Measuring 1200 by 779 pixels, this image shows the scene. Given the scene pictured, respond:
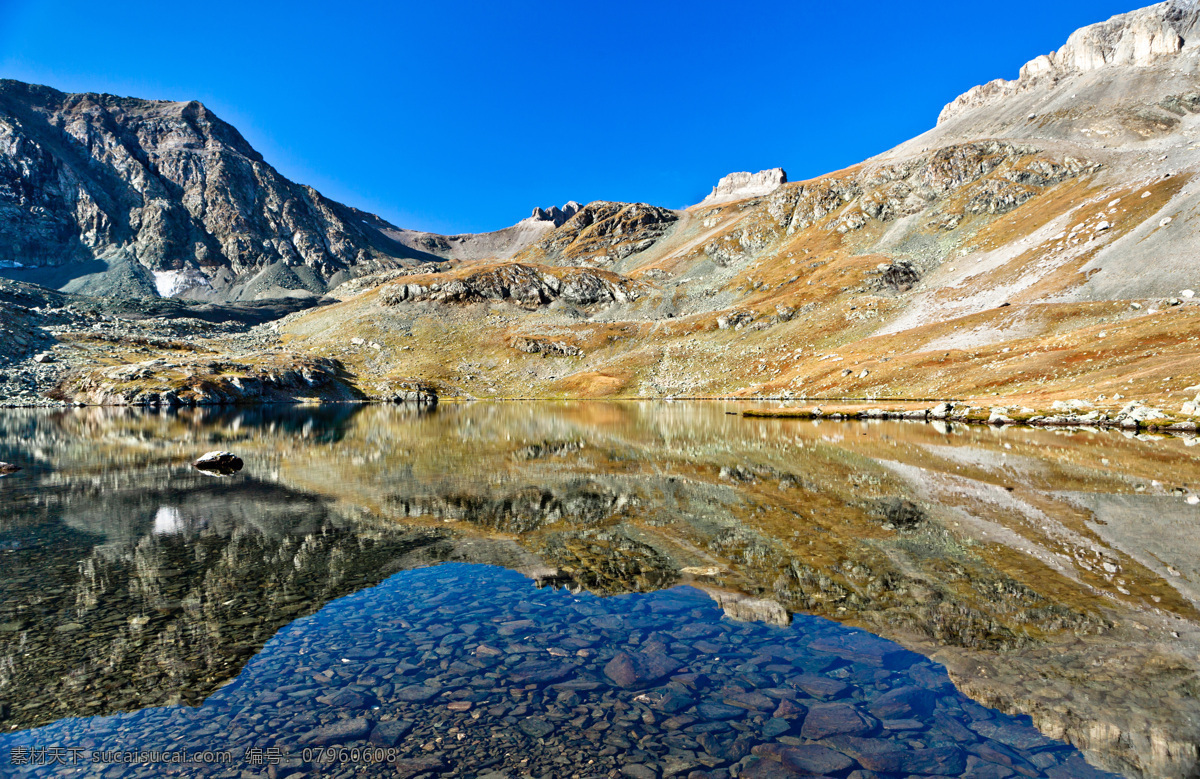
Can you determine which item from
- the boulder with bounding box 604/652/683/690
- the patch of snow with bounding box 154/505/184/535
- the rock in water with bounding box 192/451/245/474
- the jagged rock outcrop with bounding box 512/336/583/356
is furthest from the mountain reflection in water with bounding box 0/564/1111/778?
the jagged rock outcrop with bounding box 512/336/583/356

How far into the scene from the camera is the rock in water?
36812mm

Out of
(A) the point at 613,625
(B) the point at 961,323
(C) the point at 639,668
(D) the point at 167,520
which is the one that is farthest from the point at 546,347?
(C) the point at 639,668

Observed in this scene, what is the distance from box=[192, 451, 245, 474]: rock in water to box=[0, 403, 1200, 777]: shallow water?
299 inches

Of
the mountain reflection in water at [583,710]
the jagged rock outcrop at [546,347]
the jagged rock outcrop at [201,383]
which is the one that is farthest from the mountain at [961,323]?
the mountain reflection in water at [583,710]

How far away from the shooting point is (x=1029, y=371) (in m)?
79.0

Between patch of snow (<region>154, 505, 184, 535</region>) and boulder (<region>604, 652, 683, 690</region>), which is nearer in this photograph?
boulder (<region>604, 652, 683, 690</region>)

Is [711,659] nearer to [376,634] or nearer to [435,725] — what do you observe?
[435,725]

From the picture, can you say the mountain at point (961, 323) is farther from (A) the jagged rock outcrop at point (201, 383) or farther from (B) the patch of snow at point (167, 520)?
(B) the patch of snow at point (167, 520)

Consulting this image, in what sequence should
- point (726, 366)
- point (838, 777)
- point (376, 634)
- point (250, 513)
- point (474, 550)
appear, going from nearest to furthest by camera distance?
point (838, 777) < point (376, 634) < point (474, 550) < point (250, 513) < point (726, 366)

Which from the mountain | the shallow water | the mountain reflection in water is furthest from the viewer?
the mountain

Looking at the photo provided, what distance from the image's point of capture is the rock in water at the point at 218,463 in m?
36.8

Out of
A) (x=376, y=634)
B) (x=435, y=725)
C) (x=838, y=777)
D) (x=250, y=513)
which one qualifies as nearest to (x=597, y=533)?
(x=376, y=634)

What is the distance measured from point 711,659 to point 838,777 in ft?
12.2

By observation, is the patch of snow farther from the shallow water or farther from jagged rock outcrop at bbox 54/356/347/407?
jagged rock outcrop at bbox 54/356/347/407
